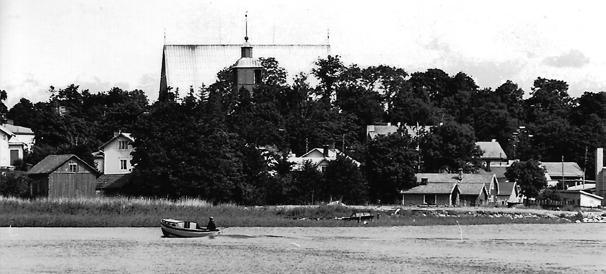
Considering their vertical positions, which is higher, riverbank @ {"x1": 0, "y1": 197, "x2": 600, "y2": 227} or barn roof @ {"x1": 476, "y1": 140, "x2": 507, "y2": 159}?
barn roof @ {"x1": 476, "y1": 140, "x2": 507, "y2": 159}

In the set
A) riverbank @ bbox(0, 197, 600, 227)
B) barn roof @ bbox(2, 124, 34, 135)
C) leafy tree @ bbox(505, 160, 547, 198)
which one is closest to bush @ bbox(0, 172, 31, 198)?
riverbank @ bbox(0, 197, 600, 227)

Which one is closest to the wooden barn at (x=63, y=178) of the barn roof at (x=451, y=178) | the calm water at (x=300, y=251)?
the calm water at (x=300, y=251)

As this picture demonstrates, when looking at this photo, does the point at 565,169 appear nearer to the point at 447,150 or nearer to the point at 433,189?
the point at 447,150

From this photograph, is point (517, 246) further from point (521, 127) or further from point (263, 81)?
point (521, 127)

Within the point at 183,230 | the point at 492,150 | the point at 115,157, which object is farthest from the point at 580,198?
the point at 183,230

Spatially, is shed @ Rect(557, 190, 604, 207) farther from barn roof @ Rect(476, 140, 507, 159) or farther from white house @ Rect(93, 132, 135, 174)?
white house @ Rect(93, 132, 135, 174)
